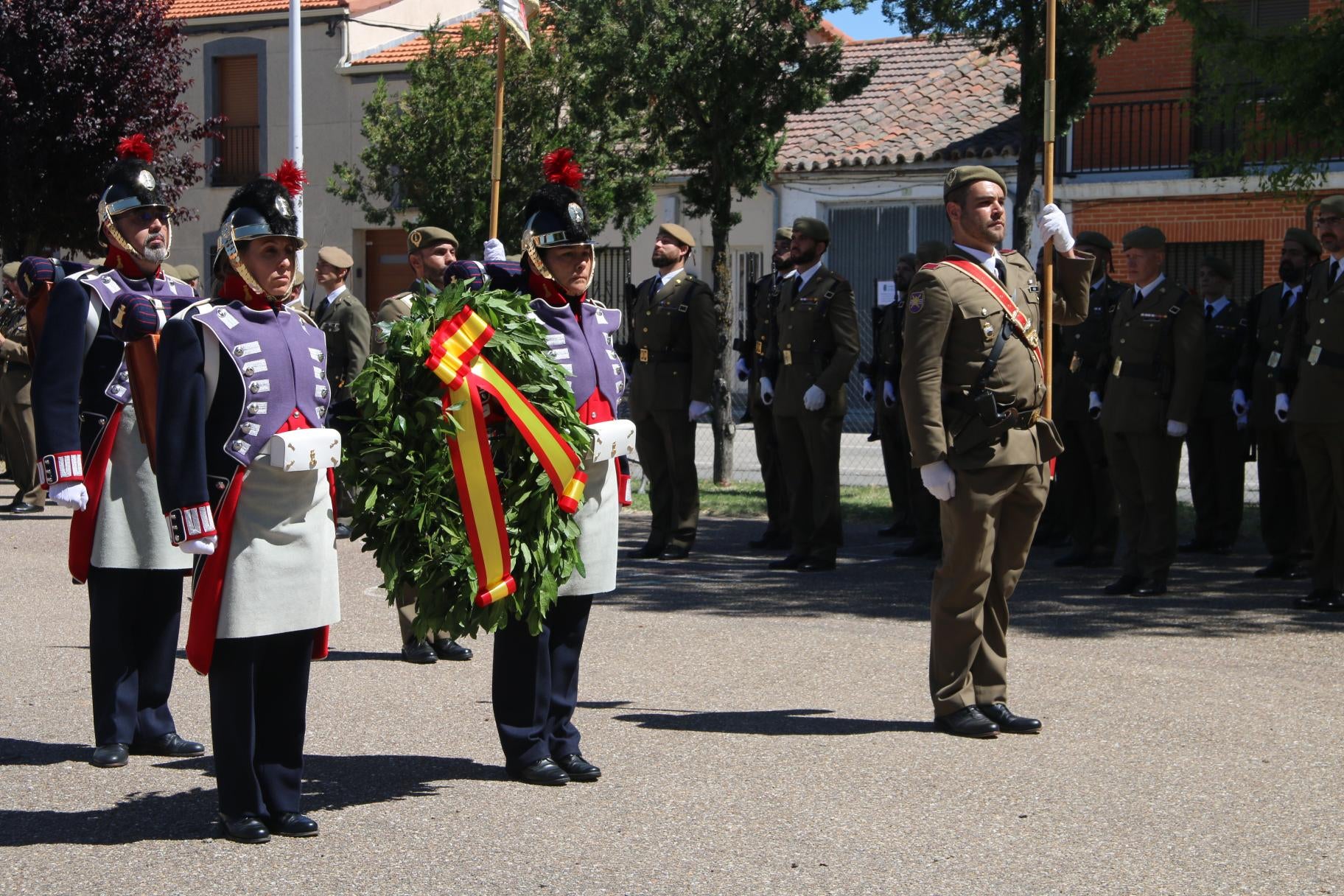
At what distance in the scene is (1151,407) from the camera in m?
10.5

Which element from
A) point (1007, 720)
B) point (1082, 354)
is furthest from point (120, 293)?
point (1082, 354)

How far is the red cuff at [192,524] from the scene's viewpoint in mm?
5152

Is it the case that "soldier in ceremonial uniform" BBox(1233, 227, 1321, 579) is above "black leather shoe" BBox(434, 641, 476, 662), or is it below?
above

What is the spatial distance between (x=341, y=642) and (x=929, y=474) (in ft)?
11.5

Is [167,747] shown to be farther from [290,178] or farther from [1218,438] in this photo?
[1218,438]

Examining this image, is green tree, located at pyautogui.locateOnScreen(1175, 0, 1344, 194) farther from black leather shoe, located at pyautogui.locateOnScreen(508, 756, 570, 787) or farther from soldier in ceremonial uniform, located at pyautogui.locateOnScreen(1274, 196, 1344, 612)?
black leather shoe, located at pyautogui.locateOnScreen(508, 756, 570, 787)

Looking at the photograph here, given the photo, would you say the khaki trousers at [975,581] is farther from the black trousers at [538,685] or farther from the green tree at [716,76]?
the green tree at [716,76]

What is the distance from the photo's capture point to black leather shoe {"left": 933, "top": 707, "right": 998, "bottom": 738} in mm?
6715

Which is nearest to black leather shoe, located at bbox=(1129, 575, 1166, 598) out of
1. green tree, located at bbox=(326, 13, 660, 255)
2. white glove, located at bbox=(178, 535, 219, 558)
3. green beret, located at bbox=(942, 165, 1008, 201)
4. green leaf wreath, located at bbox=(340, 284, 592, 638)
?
green beret, located at bbox=(942, 165, 1008, 201)

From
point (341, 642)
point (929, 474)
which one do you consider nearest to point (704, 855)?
point (929, 474)

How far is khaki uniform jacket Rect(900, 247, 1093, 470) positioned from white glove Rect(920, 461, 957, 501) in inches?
1.3

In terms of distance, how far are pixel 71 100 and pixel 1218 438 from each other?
50.3ft

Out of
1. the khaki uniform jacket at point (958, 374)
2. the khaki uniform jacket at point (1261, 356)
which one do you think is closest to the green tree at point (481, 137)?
the khaki uniform jacket at point (1261, 356)

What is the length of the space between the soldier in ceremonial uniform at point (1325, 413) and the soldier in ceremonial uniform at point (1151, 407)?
2.08ft
